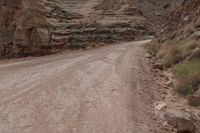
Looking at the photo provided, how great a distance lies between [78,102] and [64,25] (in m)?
22.1

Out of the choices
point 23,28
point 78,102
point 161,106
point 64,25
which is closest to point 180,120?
point 161,106

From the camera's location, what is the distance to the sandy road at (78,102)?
7883 millimetres

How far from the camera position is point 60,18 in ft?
105

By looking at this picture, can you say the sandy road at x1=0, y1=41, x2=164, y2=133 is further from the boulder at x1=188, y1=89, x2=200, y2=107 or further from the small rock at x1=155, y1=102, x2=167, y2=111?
the boulder at x1=188, y1=89, x2=200, y2=107

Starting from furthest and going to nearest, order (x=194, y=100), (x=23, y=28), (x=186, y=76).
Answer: (x=23, y=28), (x=186, y=76), (x=194, y=100)

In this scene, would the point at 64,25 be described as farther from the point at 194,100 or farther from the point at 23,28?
the point at 194,100

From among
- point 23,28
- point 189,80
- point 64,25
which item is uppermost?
point 189,80

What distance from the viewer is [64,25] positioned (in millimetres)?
31234

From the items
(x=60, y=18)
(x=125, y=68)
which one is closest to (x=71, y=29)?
(x=60, y=18)

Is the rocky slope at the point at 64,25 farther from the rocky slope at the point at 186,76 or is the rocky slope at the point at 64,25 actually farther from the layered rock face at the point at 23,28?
the rocky slope at the point at 186,76

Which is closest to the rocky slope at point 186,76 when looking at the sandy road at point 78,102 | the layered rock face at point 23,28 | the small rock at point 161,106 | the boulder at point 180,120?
the boulder at point 180,120

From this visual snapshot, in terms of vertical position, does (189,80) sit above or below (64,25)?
above

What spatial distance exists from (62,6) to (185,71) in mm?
23190

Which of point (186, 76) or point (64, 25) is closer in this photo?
point (186, 76)
